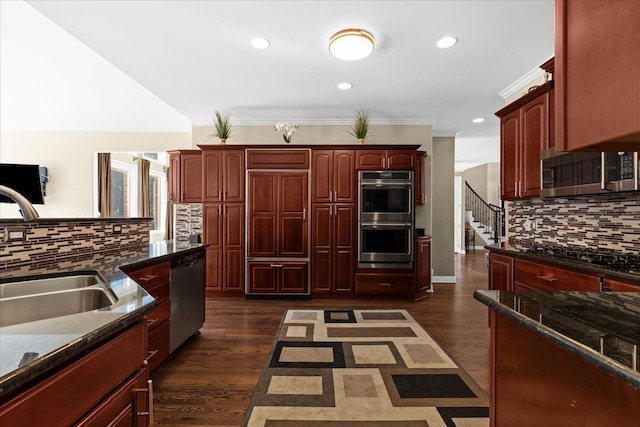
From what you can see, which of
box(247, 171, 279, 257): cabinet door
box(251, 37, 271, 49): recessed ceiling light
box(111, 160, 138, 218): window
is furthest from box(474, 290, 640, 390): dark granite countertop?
box(111, 160, 138, 218): window

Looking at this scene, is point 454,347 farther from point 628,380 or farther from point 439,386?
point 628,380

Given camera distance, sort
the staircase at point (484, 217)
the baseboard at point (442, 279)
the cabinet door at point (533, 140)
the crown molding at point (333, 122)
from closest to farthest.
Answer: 1. the cabinet door at point (533, 140)
2. the crown molding at point (333, 122)
3. the baseboard at point (442, 279)
4. the staircase at point (484, 217)

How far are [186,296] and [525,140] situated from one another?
137 inches

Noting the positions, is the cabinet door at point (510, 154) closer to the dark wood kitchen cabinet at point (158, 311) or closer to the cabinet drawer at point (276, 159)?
the cabinet drawer at point (276, 159)

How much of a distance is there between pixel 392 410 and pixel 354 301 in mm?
2492

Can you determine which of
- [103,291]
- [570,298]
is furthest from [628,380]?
[103,291]

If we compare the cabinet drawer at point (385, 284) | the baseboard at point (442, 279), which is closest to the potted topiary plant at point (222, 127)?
the cabinet drawer at point (385, 284)

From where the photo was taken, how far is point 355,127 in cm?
509

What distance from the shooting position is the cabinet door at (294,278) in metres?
4.50

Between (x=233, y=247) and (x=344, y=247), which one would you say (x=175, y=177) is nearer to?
(x=233, y=247)

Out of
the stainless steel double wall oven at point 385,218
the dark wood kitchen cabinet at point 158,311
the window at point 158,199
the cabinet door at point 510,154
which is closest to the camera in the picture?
the dark wood kitchen cabinet at point 158,311

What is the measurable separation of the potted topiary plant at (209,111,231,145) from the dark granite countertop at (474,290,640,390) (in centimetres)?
431

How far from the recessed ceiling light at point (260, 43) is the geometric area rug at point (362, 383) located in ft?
9.31

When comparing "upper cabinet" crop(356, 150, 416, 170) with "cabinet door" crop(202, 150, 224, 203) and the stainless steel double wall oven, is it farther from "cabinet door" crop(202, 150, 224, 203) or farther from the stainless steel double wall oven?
"cabinet door" crop(202, 150, 224, 203)
